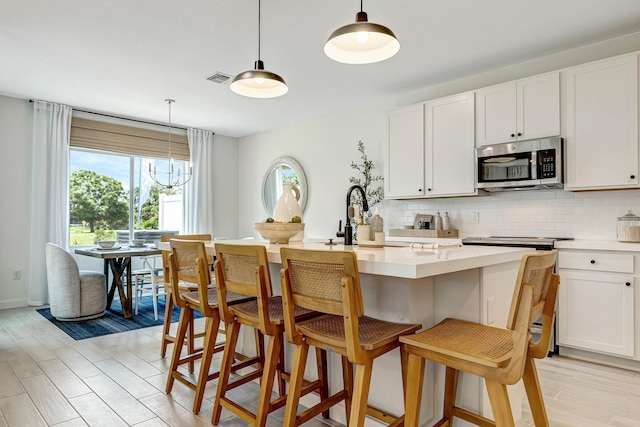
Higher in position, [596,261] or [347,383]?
[596,261]

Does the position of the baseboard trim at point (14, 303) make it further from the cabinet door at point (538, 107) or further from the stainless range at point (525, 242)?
the cabinet door at point (538, 107)

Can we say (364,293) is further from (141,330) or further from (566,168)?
(141,330)

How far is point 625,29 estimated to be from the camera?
3035 mm

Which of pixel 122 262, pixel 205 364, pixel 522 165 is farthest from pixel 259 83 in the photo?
pixel 122 262

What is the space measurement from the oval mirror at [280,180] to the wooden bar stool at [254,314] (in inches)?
147

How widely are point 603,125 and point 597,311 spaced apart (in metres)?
1.43

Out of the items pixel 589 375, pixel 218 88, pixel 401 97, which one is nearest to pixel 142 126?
pixel 218 88

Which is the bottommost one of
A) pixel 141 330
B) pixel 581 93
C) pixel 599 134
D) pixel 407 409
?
pixel 141 330

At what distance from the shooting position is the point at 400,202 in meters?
4.67

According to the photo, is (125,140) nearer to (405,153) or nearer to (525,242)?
(405,153)

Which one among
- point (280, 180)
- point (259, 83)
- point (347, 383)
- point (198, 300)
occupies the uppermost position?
point (259, 83)

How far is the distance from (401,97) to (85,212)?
4.56 m

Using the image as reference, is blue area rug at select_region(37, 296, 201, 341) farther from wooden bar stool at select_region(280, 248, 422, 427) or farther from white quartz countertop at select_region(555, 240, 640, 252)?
white quartz countertop at select_region(555, 240, 640, 252)

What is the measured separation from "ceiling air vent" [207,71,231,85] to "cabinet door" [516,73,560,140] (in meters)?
2.81
